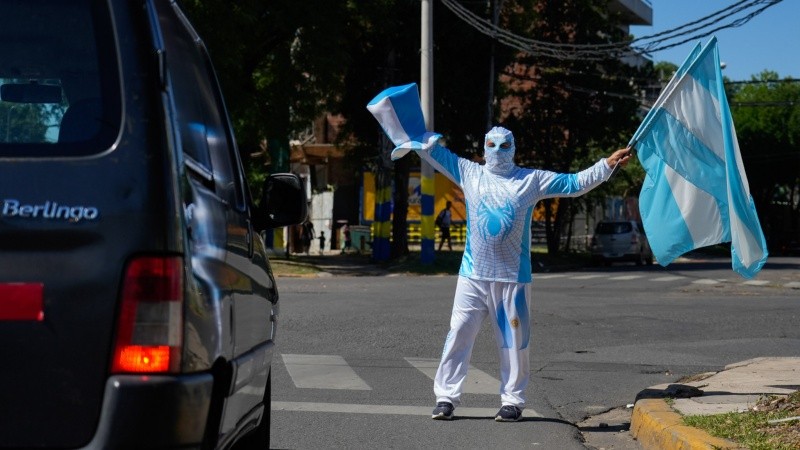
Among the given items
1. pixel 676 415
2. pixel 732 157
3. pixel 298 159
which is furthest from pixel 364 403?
pixel 298 159

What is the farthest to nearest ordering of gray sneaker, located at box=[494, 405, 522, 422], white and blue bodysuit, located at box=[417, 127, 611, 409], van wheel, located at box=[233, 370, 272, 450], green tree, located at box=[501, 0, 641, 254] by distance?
green tree, located at box=[501, 0, 641, 254]
white and blue bodysuit, located at box=[417, 127, 611, 409]
gray sneaker, located at box=[494, 405, 522, 422]
van wheel, located at box=[233, 370, 272, 450]

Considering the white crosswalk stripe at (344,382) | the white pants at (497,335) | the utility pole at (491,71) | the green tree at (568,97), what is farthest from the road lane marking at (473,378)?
the green tree at (568,97)

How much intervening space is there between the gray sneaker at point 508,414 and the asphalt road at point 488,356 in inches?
2.4

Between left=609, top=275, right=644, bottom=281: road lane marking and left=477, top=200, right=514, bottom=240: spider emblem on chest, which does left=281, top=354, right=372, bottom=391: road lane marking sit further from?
left=609, top=275, right=644, bottom=281: road lane marking

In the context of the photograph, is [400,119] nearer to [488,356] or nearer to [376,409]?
[376,409]

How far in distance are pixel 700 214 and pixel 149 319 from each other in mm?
5994

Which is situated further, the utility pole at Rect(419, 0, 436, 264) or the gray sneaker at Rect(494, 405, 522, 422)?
the utility pole at Rect(419, 0, 436, 264)

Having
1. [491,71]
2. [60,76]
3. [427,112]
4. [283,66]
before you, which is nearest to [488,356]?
[60,76]

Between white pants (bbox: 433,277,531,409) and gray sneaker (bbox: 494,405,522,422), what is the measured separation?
0.03 metres

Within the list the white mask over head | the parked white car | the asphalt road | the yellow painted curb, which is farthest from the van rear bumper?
the parked white car

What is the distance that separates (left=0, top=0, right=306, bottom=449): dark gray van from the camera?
3.33 meters

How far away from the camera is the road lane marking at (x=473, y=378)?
9.87 metres

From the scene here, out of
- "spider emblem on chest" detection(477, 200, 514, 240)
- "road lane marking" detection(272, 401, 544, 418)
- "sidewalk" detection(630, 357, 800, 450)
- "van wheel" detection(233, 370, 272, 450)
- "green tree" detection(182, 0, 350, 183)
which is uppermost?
"green tree" detection(182, 0, 350, 183)

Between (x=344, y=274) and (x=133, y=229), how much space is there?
26194 millimetres
